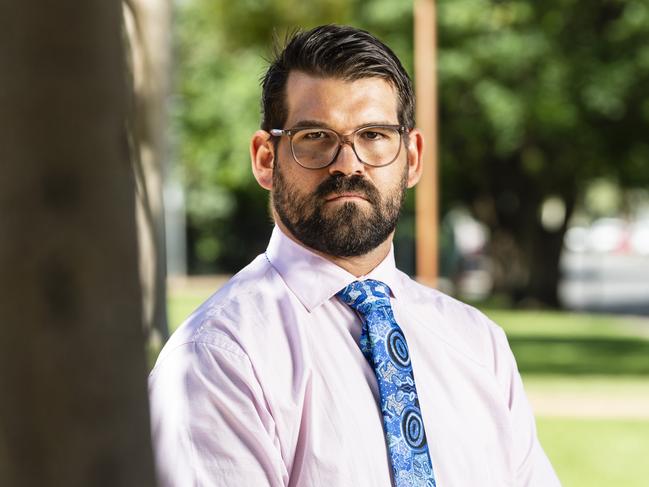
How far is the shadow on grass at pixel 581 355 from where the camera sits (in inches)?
632

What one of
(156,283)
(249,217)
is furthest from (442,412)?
(249,217)

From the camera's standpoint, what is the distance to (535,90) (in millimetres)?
20969

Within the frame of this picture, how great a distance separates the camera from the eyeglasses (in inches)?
91.3

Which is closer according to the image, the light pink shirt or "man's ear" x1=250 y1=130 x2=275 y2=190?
the light pink shirt

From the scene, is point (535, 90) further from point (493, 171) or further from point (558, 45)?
point (493, 171)

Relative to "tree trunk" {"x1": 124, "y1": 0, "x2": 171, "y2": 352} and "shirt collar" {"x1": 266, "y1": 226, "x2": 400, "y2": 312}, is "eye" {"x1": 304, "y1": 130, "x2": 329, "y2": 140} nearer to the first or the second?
"shirt collar" {"x1": 266, "y1": 226, "x2": 400, "y2": 312}

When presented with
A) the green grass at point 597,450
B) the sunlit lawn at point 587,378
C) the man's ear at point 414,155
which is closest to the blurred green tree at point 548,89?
the sunlit lawn at point 587,378

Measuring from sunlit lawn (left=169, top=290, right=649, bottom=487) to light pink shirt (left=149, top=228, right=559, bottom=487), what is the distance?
20.9 feet

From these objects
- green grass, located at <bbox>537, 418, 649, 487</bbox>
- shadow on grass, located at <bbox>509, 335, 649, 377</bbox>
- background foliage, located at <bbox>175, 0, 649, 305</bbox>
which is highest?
background foliage, located at <bbox>175, 0, 649, 305</bbox>

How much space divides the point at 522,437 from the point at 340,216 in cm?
57

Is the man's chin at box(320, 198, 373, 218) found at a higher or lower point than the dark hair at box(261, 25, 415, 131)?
lower

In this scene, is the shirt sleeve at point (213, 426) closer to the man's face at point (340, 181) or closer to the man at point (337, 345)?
the man at point (337, 345)

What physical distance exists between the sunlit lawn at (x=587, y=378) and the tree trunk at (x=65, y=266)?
7.34 metres

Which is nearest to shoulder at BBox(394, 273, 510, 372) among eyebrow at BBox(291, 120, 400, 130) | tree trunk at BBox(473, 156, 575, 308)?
eyebrow at BBox(291, 120, 400, 130)
